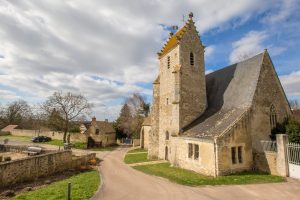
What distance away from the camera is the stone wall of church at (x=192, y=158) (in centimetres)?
1766

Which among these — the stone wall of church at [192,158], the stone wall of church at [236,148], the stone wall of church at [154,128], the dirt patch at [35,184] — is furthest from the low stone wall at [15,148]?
the stone wall of church at [236,148]

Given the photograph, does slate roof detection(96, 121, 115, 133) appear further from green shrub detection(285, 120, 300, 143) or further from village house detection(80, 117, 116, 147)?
green shrub detection(285, 120, 300, 143)

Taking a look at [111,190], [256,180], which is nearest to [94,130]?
[111,190]

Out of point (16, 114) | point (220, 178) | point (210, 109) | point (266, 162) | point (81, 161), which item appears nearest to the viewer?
point (220, 178)

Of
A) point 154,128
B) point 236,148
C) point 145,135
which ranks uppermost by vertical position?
point 154,128

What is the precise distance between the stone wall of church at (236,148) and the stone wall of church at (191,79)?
6591 millimetres

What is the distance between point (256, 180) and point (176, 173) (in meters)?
6.34

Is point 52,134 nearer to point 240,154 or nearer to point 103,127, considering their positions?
point 103,127

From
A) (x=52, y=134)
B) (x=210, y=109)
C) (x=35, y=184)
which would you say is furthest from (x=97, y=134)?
(x=35, y=184)

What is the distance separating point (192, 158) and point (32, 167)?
13.7 metres

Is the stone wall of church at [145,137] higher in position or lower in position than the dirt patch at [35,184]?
higher

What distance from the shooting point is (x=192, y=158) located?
20.0m

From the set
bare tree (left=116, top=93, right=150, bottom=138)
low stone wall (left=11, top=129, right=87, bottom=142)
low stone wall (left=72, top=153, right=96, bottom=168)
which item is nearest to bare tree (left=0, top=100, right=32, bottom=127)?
low stone wall (left=11, top=129, right=87, bottom=142)

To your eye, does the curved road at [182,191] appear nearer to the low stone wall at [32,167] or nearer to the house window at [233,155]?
the house window at [233,155]
